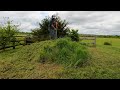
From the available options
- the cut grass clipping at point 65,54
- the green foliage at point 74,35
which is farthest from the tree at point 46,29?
the cut grass clipping at point 65,54

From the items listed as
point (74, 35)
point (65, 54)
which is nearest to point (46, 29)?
point (74, 35)

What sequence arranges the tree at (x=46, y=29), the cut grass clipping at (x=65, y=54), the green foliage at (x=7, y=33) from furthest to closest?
the tree at (x=46, y=29) → the green foliage at (x=7, y=33) → the cut grass clipping at (x=65, y=54)

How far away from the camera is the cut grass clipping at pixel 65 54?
861cm

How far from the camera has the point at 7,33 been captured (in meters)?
15.8

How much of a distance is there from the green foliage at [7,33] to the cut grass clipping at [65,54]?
6.38 metres

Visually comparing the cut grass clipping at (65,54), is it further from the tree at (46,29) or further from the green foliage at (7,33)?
the tree at (46,29)

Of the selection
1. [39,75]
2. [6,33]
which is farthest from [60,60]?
[6,33]

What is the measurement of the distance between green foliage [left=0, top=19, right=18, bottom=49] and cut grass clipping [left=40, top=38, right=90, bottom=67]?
20.9ft

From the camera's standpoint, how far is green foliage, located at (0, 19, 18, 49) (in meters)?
15.4

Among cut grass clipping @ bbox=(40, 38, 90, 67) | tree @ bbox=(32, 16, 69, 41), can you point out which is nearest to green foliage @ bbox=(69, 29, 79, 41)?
tree @ bbox=(32, 16, 69, 41)

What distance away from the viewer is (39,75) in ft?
24.5
